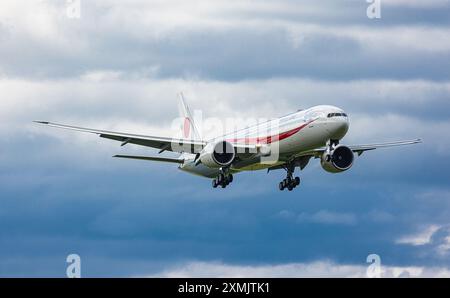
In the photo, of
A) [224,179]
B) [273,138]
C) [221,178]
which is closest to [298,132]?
[273,138]

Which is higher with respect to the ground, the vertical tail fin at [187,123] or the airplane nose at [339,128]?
the vertical tail fin at [187,123]

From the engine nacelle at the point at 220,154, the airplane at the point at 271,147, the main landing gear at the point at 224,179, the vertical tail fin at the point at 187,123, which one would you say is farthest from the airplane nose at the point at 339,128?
the vertical tail fin at the point at 187,123

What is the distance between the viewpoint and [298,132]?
325ft

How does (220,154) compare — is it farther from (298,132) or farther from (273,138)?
(298,132)

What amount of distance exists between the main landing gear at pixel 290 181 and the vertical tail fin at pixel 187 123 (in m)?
18.5

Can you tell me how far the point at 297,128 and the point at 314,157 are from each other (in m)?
10.8

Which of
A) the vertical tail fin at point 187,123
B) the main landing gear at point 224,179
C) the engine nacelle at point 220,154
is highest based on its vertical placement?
the vertical tail fin at point 187,123

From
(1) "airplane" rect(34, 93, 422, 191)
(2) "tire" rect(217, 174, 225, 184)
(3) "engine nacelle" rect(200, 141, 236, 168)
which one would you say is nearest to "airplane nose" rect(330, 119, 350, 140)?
(1) "airplane" rect(34, 93, 422, 191)

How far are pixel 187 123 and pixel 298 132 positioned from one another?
32144mm

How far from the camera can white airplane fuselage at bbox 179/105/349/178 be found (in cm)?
9856

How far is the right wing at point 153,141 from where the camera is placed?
102875mm

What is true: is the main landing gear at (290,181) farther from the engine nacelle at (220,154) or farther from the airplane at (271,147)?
the engine nacelle at (220,154)
